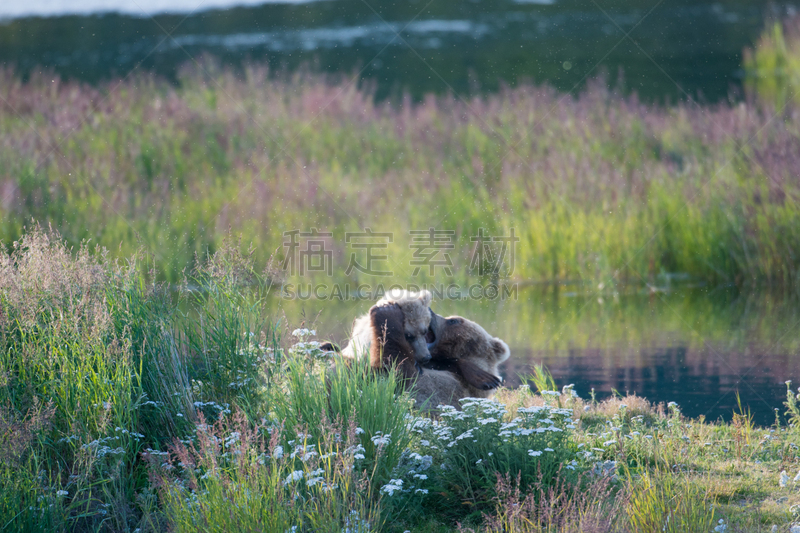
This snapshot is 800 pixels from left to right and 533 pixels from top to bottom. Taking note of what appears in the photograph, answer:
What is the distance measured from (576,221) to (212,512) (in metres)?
10.3

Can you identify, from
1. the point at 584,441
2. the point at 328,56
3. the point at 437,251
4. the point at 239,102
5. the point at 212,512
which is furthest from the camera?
the point at 328,56

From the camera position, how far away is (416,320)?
18.9ft

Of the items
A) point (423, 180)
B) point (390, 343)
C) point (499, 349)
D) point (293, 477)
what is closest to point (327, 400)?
point (293, 477)

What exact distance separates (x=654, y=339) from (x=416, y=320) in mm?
4663

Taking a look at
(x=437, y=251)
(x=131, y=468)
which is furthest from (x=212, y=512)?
(x=437, y=251)

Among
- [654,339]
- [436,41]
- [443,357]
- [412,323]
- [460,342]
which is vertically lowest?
[654,339]

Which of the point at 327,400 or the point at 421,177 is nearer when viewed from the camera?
the point at 327,400

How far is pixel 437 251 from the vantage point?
43.2 ft

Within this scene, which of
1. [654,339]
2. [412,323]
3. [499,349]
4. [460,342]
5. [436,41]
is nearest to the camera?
[412,323]

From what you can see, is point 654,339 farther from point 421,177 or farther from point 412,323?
point 421,177

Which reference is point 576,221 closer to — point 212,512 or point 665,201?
point 665,201

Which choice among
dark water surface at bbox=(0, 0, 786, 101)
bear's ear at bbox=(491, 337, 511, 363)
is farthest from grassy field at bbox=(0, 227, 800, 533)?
dark water surface at bbox=(0, 0, 786, 101)

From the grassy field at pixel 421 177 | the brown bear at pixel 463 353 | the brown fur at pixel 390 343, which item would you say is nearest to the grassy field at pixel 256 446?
the brown fur at pixel 390 343

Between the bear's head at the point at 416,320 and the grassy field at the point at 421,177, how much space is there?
267 inches
